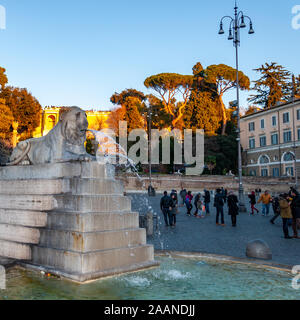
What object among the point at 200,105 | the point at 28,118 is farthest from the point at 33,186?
the point at 200,105

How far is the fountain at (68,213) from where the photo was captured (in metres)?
5.13

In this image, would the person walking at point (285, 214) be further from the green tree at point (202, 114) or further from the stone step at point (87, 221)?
the green tree at point (202, 114)

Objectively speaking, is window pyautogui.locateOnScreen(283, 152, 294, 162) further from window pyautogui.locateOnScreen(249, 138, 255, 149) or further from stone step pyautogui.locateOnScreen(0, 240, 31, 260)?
stone step pyautogui.locateOnScreen(0, 240, 31, 260)

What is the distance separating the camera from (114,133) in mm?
45156

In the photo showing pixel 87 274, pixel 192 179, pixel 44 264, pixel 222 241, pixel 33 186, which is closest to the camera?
pixel 87 274

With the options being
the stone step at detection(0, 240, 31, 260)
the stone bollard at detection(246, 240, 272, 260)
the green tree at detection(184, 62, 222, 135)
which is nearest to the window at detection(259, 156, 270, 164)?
the green tree at detection(184, 62, 222, 135)

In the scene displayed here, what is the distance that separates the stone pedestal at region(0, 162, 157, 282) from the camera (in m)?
5.10

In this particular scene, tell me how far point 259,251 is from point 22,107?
38.8 meters

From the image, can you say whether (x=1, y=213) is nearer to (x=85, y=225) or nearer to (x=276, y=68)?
(x=85, y=225)

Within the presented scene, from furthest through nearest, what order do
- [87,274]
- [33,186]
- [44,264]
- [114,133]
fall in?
[114,133] < [33,186] < [44,264] < [87,274]

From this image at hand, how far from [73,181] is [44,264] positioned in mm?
1376

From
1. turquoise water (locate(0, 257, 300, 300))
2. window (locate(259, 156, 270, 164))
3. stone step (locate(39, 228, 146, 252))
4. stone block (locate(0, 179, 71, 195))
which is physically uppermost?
window (locate(259, 156, 270, 164))

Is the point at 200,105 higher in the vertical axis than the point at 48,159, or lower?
higher

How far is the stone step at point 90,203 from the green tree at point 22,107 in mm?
37278
